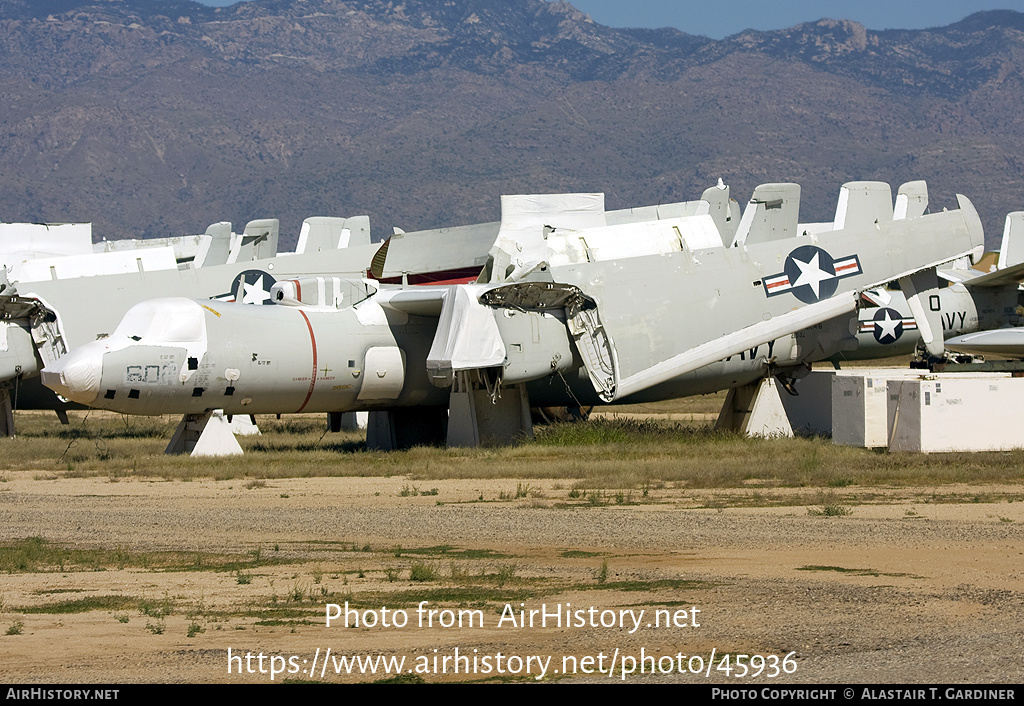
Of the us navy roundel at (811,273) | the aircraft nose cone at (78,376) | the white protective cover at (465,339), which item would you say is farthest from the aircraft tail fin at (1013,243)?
the aircraft nose cone at (78,376)

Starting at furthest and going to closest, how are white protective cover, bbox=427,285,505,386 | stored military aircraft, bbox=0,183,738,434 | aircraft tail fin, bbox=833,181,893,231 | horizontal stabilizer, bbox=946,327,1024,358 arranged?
horizontal stabilizer, bbox=946,327,1024,358, stored military aircraft, bbox=0,183,738,434, aircraft tail fin, bbox=833,181,893,231, white protective cover, bbox=427,285,505,386

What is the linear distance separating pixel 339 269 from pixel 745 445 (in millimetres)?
11586

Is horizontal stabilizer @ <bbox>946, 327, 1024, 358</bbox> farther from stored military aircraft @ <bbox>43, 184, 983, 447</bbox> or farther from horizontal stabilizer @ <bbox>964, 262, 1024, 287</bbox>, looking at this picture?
stored military aircraft @ <bbox>43, 184, 983, 447</bbox>

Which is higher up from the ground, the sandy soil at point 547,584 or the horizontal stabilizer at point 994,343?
the horizontal stabilizer at point 994,343

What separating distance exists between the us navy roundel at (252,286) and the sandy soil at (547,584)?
12050 millimetres

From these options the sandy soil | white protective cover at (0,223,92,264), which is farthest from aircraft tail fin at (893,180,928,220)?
white protective cover at (0,223,92,264)

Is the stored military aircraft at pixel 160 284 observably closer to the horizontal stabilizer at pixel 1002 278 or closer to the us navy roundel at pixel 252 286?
the us navy roundel at pixel 252 286

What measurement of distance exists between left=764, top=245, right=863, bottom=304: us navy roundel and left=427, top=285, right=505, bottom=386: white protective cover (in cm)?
607

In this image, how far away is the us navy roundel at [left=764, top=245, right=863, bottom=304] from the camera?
1074 inches

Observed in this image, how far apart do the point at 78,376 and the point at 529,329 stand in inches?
306

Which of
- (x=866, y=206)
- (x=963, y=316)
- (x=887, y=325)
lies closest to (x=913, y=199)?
(x=866, y=206)

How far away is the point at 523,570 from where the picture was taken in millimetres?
13234

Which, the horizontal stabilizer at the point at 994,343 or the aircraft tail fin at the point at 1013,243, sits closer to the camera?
the horizontal stabilizer at the point at 994,343

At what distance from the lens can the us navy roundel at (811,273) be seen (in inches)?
1074
